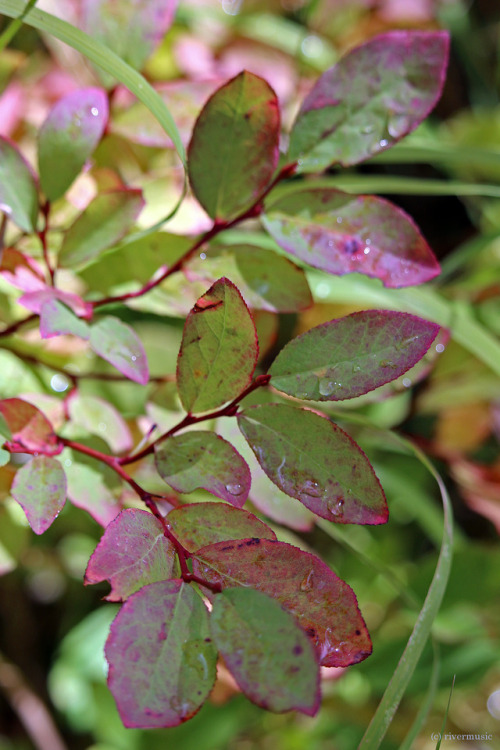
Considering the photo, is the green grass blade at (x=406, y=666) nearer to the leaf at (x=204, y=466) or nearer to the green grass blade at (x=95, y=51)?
the leaf at (x=204, y=466)

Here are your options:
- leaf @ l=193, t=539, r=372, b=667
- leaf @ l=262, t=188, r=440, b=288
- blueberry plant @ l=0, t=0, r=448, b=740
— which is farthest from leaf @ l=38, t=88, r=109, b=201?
leaf @ l=193, t=539, r=372, b=667

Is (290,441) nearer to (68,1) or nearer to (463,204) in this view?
(68,1)

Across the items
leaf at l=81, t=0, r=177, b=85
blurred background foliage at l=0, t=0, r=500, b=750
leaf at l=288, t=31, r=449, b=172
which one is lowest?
blurred background foliage at l=0, t=0, r=500, b=750

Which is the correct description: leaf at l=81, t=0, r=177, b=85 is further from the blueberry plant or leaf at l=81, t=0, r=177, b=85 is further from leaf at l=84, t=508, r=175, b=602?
leaf at l=84, t=508, r=175, b=602

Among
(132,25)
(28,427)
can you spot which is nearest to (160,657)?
(28,427)

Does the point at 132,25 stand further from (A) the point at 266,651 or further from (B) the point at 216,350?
(A) the point at 266,651

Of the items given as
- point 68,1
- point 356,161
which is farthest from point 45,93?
point 356,161

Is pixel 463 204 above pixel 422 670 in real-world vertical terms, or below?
above
